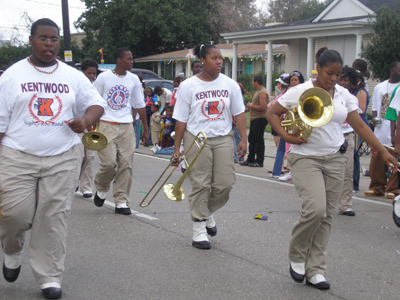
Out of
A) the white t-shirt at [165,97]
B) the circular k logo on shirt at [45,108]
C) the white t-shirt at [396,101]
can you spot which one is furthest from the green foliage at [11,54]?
the circular k logo on shirt at [45,108]

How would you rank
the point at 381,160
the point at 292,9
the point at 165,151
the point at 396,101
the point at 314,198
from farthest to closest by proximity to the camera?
the point at 292,9, the point at 165,151, the point at 381,160, the point at 396,101, the point at 314,198

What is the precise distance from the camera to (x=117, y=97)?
269 inches

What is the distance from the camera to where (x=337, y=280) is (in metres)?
4.58

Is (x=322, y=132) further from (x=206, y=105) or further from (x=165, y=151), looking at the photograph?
(x=165, y=151)

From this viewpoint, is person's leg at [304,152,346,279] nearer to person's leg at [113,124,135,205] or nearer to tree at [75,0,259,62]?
person's leg at [113,124,135,205]

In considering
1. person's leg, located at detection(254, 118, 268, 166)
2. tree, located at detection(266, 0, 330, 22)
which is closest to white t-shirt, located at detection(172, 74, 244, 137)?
person's leg, located at detection(254, 118, 268, 166)

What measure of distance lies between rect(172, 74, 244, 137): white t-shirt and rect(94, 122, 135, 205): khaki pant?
58.0 inches

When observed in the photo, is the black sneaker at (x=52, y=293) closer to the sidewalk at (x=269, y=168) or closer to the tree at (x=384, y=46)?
the sidewalk at (x=269, y=168)

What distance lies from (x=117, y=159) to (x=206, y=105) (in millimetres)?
1972

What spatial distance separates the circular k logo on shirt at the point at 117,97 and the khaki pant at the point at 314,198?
10.3 ft

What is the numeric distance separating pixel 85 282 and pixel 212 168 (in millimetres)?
1763

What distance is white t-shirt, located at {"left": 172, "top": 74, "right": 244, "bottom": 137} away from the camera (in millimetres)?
5453

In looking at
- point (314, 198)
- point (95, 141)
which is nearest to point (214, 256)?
point (314, 198)

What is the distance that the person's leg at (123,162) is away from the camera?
6.84m
